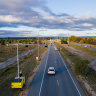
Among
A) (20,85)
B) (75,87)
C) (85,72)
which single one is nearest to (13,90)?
(20,85)

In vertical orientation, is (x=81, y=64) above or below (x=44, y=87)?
above

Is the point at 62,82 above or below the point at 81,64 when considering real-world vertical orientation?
below

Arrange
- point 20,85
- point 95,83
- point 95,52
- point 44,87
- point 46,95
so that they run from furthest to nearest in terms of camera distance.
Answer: point 95,52
point 95,83
point 44,87
point 20,85
point 46,95

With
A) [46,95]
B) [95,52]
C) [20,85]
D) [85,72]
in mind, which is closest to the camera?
[46,95]

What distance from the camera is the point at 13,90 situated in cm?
1594

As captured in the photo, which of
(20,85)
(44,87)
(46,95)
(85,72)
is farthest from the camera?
(85,72)

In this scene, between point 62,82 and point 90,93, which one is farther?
point 62,82

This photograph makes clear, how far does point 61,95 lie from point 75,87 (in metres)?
3.20

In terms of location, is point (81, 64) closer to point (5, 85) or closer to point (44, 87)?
point (44, 87)

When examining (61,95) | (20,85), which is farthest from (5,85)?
(61,95)

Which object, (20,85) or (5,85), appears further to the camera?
(5,85)

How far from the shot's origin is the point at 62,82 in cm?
1895

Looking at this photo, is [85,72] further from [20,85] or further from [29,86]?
[20,85]

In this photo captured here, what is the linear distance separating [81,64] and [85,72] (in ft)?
5.05
